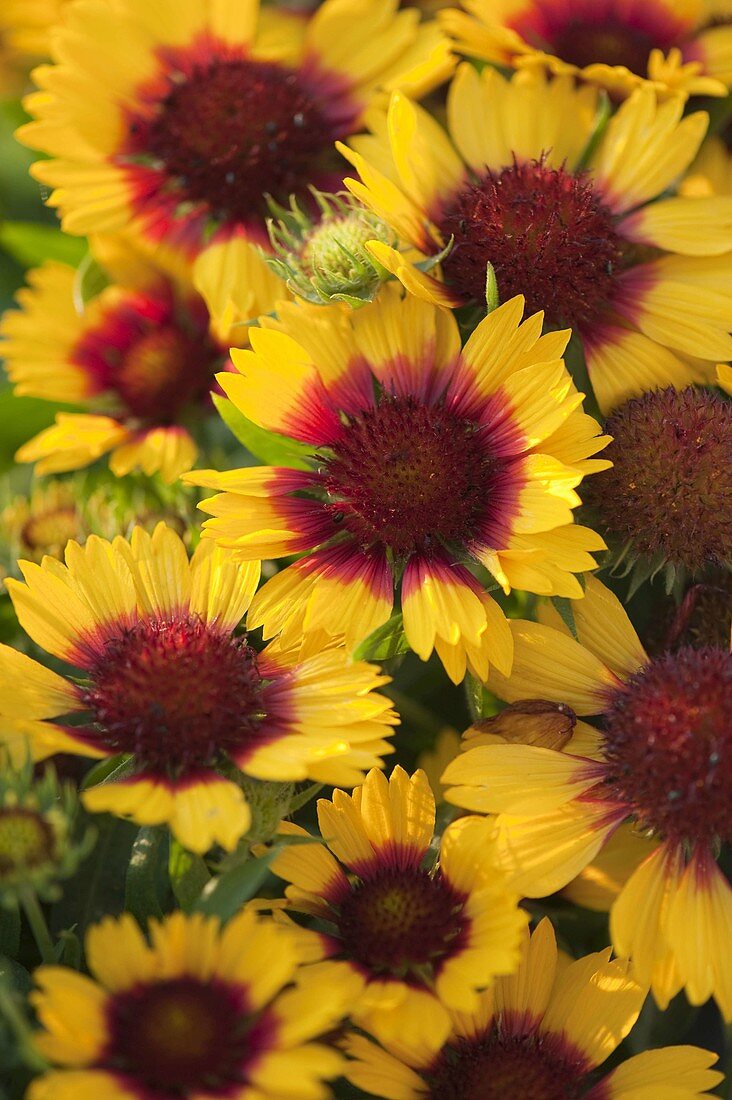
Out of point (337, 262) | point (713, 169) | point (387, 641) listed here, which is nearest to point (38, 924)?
point (387, 641)

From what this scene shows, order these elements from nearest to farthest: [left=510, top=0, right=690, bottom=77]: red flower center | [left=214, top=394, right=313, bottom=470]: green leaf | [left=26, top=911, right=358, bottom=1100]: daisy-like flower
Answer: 1. [left=26, top=911, right=358, bottom=1100]: daisy-like flower
2. [left=214, top=394, right=313, bottom=470]: green leaf
3. [left=510, top=0, right=690, bottom=77]: red flower center

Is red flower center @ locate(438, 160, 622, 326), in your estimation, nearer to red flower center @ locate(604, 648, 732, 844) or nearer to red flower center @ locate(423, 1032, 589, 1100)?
red flower center @ locate(604, 648, 732, 844)

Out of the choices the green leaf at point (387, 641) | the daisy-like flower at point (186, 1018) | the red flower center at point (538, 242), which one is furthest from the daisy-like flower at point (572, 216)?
the daisy-like flower at point (186, 1018)

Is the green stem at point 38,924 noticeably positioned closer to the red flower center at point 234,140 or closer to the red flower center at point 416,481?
the red flower center at point 416,481

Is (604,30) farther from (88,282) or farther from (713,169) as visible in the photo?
(88,282)

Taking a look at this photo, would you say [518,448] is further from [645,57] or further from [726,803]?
[645,57]

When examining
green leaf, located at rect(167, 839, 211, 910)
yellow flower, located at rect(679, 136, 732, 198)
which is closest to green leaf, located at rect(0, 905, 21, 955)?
green leaf, located at rect(167, 839, 211, 910)
